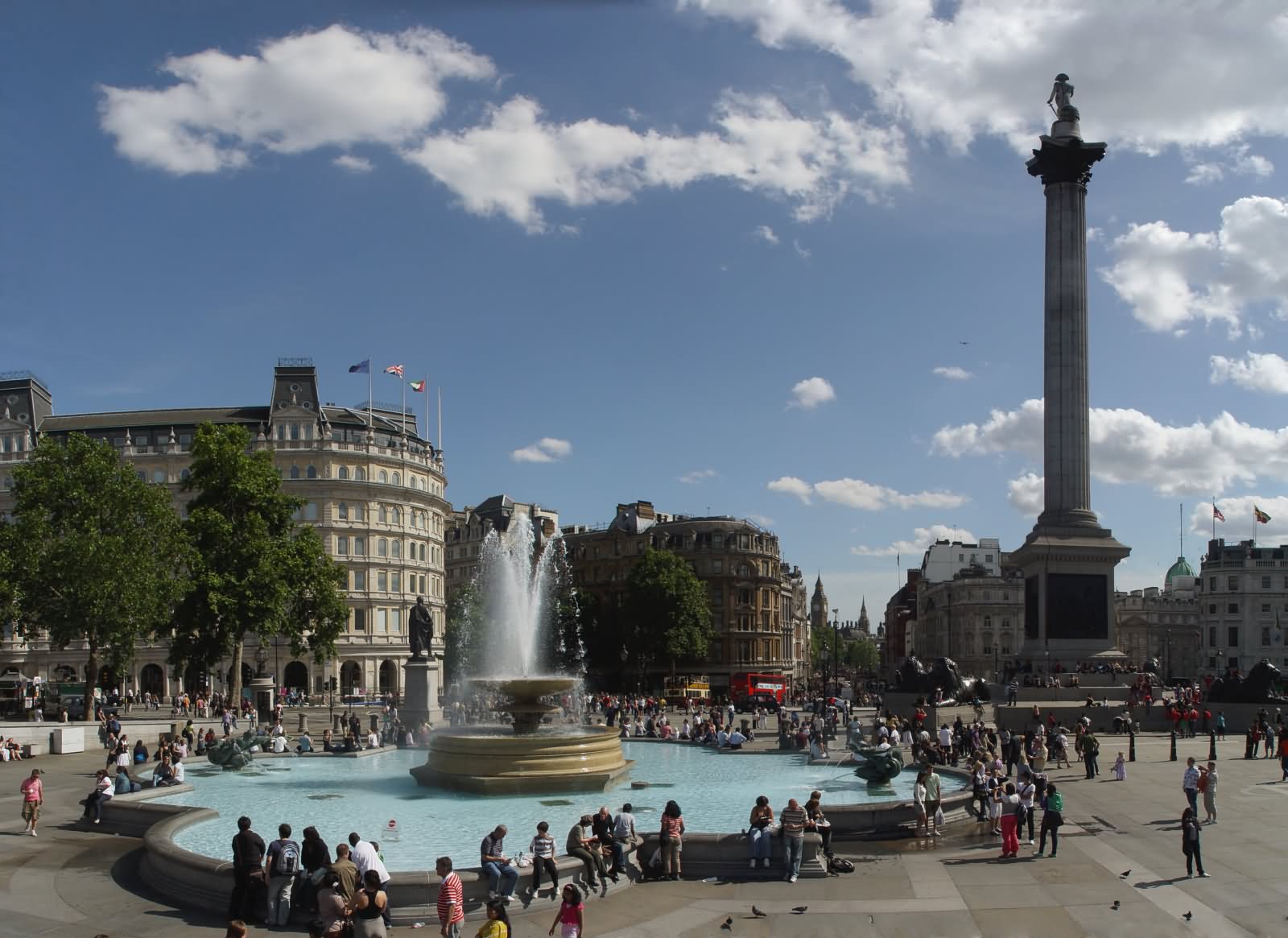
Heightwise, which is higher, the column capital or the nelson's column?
the column capital

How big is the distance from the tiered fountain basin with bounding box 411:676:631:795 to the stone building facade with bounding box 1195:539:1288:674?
336ft

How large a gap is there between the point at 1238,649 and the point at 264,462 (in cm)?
9833

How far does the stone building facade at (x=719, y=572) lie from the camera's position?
104 meters

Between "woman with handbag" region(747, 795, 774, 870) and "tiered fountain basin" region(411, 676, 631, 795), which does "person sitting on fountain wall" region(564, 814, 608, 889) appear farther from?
"tiered fountain basin" region(411, 676, 631, 795)

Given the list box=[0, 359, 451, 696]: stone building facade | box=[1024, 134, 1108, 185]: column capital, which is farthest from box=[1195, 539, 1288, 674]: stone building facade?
box=[0, 359, 451, 696]: stone building facade

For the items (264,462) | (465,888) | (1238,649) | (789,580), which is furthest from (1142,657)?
(465,888)

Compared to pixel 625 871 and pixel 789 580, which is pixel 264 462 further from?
pixel 789 580

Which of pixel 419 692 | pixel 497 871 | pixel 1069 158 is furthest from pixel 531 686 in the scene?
pixel 1069 158

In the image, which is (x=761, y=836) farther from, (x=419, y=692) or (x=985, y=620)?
(x=985, y=620)

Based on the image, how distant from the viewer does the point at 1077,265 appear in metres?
60.5

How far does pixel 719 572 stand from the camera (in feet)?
343

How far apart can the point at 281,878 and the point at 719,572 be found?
90184mm

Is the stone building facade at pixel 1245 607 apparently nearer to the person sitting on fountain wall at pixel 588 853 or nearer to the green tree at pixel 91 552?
the green tree at pixel 91 552

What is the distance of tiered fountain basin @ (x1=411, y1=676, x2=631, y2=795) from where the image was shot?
25.0 meters
